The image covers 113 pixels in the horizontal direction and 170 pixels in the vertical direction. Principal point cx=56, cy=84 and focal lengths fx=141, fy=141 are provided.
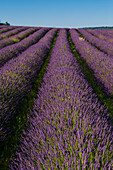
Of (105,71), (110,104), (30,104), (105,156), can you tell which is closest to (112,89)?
(110,104)

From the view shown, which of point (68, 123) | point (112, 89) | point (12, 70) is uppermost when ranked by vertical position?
point (12, 70)

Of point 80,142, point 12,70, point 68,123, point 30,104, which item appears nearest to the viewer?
point 80,142

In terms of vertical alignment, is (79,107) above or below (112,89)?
above

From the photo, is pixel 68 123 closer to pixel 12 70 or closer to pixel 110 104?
pixel 110 104

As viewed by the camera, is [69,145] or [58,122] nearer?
[69,145]

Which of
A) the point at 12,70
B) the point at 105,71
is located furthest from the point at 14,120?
the point at 105,71

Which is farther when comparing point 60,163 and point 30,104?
point 30,104

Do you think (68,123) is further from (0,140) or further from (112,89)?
(112,89)

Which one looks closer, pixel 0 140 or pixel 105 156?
pixel 105 156

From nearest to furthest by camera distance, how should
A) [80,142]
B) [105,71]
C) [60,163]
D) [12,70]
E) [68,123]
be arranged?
[60,163], [80,142], [68,123], [12,70], [105,71]
